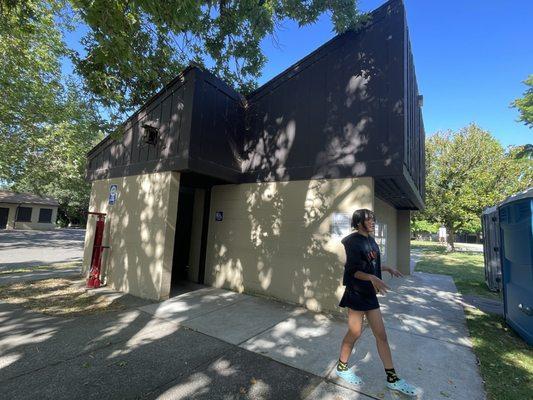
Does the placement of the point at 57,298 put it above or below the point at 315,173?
below

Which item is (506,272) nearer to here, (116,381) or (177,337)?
(177,337)

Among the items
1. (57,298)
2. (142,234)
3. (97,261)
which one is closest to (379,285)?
(142,234)

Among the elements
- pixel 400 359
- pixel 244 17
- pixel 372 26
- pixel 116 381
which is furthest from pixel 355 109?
pixel 116 381

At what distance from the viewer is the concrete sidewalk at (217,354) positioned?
9.43 feet

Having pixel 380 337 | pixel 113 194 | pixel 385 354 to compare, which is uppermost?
pixel 113 194

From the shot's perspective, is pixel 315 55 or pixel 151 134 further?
pixel 151 134

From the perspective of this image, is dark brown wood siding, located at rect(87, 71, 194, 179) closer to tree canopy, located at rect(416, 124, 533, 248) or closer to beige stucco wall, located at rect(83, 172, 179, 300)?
beige stucco wall, located at rect(83, 172, 179, 300)

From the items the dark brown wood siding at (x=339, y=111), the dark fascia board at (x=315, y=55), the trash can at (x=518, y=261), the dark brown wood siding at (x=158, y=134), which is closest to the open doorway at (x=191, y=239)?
the dark brown wood siding at (x=158, y=134)

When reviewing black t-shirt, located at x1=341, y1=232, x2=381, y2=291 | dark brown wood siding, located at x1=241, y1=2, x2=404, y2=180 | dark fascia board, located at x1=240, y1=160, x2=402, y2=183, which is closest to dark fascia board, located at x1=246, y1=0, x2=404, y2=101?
dark brown wood siding, located at x1=241, y1=2, x2=404, y2=180

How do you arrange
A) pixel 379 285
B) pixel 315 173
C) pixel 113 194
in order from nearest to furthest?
pixel 379 285 < pixel 315 173 < pixel 113 194

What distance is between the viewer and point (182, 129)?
6.03m

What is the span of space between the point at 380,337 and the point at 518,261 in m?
3.32

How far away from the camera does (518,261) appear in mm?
4492

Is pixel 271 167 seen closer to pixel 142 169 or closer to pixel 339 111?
pixel 339 111
